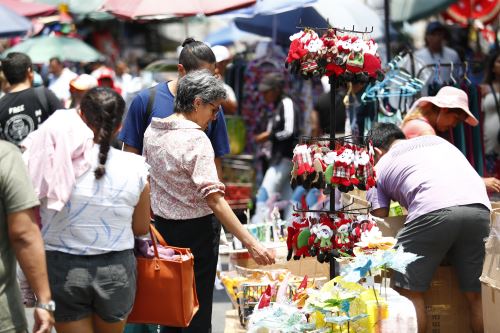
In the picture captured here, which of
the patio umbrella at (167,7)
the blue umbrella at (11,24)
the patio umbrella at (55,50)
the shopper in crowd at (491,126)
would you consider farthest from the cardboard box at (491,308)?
the patio umbrella at (55,50)

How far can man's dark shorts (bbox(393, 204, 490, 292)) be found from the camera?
19.4 ft

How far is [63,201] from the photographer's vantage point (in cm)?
427

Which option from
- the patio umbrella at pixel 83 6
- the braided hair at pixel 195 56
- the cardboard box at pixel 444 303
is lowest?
the cardboard box at pixel 444 303

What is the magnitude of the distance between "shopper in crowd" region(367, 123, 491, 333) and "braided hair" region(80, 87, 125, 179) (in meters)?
2.05

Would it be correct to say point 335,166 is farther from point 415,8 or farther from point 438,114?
point 415,8

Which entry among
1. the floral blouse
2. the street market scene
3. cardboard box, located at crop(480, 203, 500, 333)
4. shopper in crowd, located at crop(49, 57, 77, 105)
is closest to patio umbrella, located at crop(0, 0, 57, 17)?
shopper in crowd, located at crop(49, 57, 77, 105)

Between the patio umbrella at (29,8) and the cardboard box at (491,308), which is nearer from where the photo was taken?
the cardboard box at (491,308)

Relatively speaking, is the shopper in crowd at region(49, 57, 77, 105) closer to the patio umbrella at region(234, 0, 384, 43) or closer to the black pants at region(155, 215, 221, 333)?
the patio umbrella at region(234, 0, 384, 43)

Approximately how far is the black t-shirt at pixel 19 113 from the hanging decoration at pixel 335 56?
3.06 m

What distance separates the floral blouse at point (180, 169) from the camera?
5164mm

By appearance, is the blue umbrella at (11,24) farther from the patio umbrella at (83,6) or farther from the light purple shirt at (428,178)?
the light purple shirt at (428,178)

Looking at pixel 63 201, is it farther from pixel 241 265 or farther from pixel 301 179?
pixel 241 265

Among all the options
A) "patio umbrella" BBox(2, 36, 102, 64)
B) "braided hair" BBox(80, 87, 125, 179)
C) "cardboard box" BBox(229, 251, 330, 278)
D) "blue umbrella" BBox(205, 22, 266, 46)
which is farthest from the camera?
"blue umbrella" BBox(205, 22, 266, 46)

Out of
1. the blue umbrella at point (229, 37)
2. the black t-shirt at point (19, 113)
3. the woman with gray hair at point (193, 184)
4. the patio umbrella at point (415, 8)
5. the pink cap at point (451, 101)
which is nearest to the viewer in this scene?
the woman with gray hair at point (193, 184)
